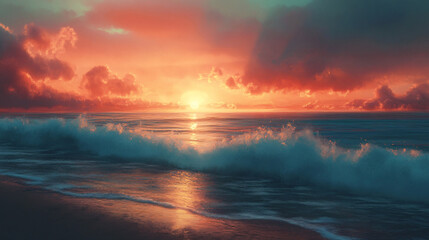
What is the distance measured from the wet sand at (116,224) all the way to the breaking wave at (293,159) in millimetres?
5359

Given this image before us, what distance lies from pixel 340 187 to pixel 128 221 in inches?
281

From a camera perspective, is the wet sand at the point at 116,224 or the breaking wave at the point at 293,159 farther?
the breaking wave at the point at 293,159

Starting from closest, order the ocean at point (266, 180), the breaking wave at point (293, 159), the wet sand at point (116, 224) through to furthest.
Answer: the wet sand at point (116, 224) → the ocean at point (266, 180) → the breaking wave at point (293, 159)

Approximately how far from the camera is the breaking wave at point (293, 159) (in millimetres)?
10266

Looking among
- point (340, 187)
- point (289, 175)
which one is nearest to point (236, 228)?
point (340, 187)

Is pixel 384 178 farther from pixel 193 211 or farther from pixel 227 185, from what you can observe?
pixel 193 211

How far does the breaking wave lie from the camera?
33.7ft

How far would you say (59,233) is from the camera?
5.79 metres

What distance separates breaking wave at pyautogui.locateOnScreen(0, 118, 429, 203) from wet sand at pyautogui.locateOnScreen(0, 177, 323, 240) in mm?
5359

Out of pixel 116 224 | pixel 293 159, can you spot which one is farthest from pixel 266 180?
pixel 116 224

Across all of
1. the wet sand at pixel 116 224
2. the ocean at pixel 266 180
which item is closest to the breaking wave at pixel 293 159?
the ocean at pixel 266 180

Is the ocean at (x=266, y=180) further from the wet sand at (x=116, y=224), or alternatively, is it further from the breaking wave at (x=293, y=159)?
the wet sand at (x=116, y=224)

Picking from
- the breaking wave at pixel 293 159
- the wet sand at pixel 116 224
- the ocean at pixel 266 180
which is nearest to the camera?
the wet sand at pixel 116 224

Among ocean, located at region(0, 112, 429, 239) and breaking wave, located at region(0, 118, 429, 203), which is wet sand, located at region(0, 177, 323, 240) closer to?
ocean, located at region(0, 112, 429, 239)
